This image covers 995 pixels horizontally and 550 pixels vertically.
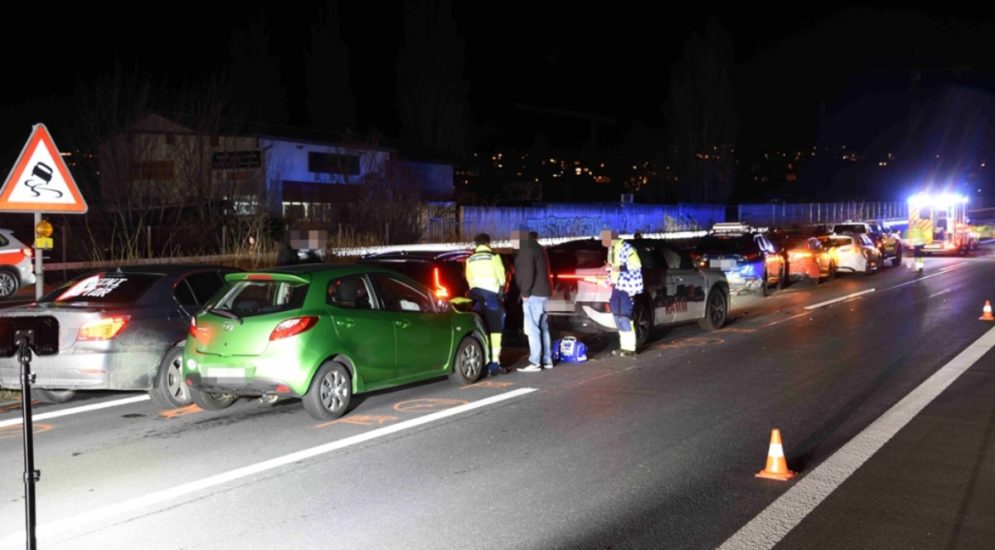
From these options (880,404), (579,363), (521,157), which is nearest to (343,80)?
(521,157)

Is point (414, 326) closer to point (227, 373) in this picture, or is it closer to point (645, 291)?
point (227, 373)

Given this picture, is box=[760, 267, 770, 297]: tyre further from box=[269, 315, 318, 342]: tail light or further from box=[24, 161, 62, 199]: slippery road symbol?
box=[24, 161, 62, 199]: slippery road symbol

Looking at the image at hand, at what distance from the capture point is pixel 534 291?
466 inches

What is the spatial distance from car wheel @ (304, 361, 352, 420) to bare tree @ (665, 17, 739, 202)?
5559cm

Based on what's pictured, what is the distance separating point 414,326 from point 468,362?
49.3 inches

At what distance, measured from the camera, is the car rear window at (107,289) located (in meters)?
9.62

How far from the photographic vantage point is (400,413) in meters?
9.29

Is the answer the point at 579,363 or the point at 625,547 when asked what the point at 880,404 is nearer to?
the point at 579,363

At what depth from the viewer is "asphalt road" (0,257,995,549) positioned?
571cm

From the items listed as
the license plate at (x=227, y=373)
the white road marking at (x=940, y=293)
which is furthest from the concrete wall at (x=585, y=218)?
the license plate at (x=227, y=373)

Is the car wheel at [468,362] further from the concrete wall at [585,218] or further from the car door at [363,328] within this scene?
the concrete wall at [585,218]

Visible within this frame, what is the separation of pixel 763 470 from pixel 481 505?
224 cm

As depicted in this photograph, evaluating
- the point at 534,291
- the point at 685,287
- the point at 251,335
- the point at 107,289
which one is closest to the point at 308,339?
the point at 251,335

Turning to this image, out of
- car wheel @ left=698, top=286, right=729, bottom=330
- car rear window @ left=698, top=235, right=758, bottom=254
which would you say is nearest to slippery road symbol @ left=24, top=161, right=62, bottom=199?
car wheel @ left=698, top=286, right=729, bottom=330
